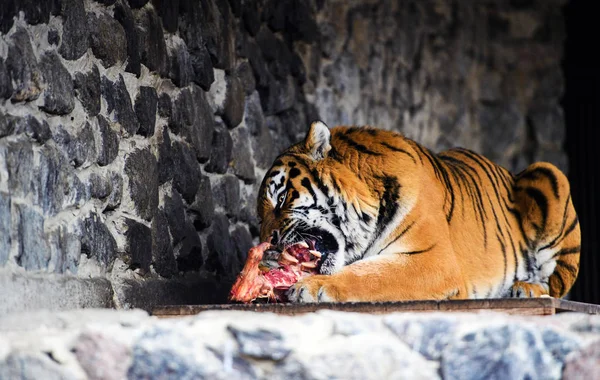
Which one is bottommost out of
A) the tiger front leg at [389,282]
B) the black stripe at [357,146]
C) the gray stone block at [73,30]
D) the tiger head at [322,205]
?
the tiger front leg at [389,282]

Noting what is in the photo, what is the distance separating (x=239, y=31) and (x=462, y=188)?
140 centimetres

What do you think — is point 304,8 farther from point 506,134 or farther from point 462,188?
point 506,134

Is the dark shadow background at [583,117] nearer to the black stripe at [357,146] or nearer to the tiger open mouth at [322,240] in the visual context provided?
the black stripe at [357,146]

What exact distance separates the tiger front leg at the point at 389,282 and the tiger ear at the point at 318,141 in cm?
59

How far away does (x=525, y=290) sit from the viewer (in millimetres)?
4328

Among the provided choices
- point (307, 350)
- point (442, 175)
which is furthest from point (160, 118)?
point (307, 350)

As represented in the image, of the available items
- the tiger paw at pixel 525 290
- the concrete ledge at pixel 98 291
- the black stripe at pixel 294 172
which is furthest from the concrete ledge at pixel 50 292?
the tiger paw at pixel 525 290

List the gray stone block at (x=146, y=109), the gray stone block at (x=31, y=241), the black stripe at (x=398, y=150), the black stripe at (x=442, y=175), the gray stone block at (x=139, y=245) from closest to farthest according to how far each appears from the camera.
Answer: the gray stone block at (x=31, y=241) < the gray stone block at (x=139, y=245) < the gray stone block at (x=146, y=109) < the black stripe at (x=398, y=150) < the black stripe at (x=442, y=175)

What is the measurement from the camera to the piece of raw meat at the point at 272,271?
358 centimetres

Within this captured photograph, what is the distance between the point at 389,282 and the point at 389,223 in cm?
36

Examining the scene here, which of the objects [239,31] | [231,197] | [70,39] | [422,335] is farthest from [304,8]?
[422,335]

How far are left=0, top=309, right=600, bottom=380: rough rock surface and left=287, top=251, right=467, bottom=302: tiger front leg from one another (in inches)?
32.5

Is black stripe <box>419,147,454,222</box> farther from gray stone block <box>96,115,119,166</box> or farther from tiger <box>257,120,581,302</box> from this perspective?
gray stone block <box>96,115,119,166</box>

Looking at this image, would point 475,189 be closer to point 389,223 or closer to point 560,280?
point 560,280
